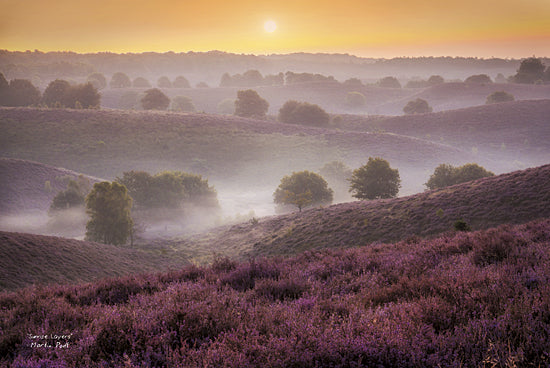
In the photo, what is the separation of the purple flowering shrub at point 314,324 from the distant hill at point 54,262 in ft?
38.4

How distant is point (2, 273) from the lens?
14688mm

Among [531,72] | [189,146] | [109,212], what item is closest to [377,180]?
[109,212]

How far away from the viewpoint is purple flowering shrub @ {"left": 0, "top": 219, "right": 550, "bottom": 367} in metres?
2.54

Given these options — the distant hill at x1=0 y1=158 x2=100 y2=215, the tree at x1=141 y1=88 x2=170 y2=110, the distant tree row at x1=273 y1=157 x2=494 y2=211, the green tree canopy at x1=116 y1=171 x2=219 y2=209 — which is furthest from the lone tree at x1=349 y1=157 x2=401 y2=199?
the tree at x1=141 y1=88 x2=170 y2=110

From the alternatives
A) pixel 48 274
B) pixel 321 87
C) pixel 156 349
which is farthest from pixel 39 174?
pixel 321 87

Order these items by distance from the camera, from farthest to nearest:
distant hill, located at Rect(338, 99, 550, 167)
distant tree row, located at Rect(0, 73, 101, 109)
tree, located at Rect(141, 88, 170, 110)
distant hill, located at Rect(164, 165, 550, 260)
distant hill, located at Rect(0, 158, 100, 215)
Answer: tree, located at Rect(141, 88, 170, 110), distant tree row, located at Rect(0, 73, 101, 109), distant hill, located at Rect(338, 99, 550, 167), distant hill, located at Rect(0, 158, 100, 215), distant hill, located at Rect(164, 165, 550, 260)

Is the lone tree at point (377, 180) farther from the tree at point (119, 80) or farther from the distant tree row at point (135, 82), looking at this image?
the tree at point (119, 80)

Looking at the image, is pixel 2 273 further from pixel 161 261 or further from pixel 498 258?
pixel 498 258

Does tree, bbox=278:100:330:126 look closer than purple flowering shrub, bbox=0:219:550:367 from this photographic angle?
No

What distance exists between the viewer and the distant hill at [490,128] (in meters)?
72.3

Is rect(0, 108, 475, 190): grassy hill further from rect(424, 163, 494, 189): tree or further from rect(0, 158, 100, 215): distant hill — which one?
rect(424, 163, 494, 189): tree

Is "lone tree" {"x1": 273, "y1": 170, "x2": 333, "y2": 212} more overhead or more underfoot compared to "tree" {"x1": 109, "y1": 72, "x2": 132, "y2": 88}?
more underfoot

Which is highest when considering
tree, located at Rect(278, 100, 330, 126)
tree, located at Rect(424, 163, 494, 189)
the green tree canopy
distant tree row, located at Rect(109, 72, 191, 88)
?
distant tree row, located at Rect(109, 72, 191, 88)

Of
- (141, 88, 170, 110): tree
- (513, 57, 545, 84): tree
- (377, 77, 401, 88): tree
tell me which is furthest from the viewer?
(377, 77, 401, 88): tree
